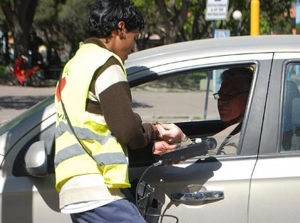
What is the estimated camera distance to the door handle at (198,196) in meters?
3.28

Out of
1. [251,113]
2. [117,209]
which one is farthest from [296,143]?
[117,209]

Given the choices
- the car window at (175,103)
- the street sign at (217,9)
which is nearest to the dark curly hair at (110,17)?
the car window at (175,103)

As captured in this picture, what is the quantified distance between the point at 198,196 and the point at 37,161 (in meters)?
0.80

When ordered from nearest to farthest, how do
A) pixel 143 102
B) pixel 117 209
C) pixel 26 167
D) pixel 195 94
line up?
pixel 117 209, pixel 26 167, pixel 143 102, pixel 195 94

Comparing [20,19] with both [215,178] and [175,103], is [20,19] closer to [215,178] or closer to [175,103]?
[175,103]

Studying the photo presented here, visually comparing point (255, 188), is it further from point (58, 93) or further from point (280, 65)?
point (58, 93)

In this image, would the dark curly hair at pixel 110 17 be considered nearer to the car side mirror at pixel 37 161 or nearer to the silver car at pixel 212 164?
the silver car at pixel 212 164

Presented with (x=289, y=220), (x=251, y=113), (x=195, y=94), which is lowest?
(x=195, y=94)

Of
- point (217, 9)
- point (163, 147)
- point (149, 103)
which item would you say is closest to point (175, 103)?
point (149, 103)

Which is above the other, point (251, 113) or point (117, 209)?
point (251, 113)

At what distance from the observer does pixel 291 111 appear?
11.3 feet

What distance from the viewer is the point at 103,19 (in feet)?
9.73

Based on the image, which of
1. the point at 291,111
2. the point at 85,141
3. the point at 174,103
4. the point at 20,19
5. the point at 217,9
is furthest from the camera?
the point at 20,19

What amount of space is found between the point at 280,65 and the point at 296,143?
1.34 feet
